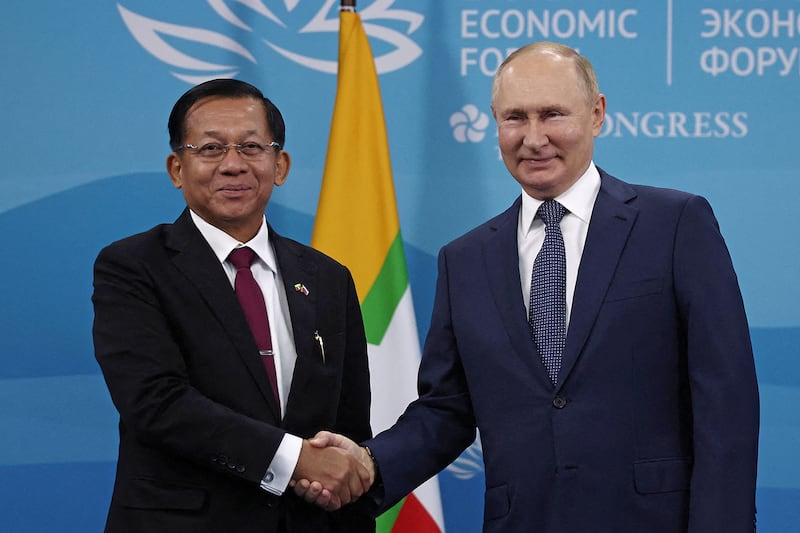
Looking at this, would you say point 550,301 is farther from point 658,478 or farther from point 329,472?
point 329,472

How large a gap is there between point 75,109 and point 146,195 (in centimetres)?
45

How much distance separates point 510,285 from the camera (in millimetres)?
2420

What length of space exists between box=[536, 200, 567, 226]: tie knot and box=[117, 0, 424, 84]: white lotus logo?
5.22 feet

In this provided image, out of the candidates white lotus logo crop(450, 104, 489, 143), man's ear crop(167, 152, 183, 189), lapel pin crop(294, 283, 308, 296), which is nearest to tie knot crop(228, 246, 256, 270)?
lapel pin crop(294, 283, 308, 296)

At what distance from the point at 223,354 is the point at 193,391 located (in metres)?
0.11

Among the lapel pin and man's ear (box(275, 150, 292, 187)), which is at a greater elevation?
man's ear (box(275, 150, 292, 187))

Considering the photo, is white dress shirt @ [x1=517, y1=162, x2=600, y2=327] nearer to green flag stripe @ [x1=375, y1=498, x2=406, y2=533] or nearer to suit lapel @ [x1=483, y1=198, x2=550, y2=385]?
suit lapel @ [x1=483, y1=198, x2=550, y2=385]

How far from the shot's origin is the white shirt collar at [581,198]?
2.43 metres

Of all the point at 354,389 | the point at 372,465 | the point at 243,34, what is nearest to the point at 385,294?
the point at 354,389

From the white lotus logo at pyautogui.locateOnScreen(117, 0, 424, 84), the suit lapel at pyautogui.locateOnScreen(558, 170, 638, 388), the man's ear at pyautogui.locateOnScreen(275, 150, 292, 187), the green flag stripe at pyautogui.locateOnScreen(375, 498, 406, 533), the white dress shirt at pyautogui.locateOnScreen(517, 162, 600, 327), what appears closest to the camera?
the suit lapel at pyautogui.locateOnScreen(558, 170, 638, 388)

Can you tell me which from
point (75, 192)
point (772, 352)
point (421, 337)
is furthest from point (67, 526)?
point (772, 352)

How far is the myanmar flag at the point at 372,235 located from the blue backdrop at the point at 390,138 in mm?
231

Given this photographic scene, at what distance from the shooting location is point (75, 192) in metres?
3.89

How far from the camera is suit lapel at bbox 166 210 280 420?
2412 millimetres
